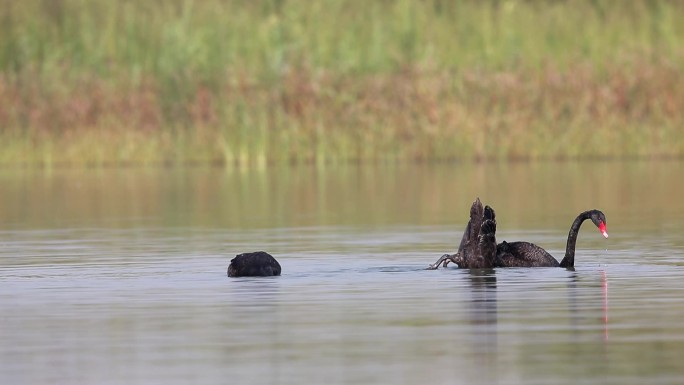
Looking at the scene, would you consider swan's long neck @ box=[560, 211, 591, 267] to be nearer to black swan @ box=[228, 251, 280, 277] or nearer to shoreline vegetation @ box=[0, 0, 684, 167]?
black swan @ box=[228, 251, 280, 277]

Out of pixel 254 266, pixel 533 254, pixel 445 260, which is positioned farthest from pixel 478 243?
pixel 254 266

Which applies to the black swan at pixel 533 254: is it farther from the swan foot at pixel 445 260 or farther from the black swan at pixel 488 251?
the swan foot at pixel 445 260

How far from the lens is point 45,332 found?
1248 cm

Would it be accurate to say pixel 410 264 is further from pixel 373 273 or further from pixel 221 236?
pixel 221 236

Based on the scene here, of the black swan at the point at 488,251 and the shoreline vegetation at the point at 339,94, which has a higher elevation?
the shoreline vegetation at the point at 339,94

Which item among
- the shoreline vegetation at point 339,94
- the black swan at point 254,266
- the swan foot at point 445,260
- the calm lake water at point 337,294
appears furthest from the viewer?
the shoreline vegetation at point 339,94

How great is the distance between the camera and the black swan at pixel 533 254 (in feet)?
56.0

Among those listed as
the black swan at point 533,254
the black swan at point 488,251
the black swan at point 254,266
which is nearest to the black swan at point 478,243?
the black swan at point 488,251

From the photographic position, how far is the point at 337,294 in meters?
14.9

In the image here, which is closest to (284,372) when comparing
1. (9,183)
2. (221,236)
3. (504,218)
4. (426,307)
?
(426,307)

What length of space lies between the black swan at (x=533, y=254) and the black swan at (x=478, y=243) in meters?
0.13

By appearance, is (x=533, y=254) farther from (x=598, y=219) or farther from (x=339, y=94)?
(x=339, y=94)

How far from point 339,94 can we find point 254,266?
23454 mm

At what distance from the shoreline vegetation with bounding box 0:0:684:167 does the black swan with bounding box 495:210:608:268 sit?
21.9 m
